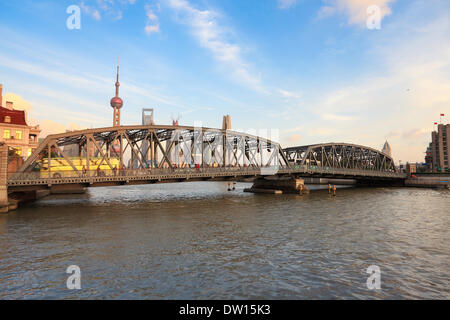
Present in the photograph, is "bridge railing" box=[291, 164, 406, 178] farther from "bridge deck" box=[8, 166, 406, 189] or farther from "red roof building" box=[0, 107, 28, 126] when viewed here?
"red roof building" box=[0, 107, 28, 126]

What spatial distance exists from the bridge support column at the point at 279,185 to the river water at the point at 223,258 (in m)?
43.1

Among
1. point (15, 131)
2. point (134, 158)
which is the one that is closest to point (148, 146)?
point (134, 158)

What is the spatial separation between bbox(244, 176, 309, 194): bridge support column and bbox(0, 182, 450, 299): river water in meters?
43.1

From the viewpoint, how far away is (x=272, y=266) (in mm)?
17109

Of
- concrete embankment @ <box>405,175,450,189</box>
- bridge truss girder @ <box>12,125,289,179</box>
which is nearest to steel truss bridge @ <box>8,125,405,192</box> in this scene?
bridge truss girder @ <box>12,125,289,179</box>

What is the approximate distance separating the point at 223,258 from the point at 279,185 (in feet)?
207

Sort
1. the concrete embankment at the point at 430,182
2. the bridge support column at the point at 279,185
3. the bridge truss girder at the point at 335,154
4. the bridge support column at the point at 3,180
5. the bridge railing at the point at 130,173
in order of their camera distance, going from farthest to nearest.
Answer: the concrete embankment at the point at 430,182 → the bridge truss girder at the point at 335,154 → the bridge support column at the point at 279,185 → the bridge railing at the point at 130,173 → the bridge support column at the point at 3,180

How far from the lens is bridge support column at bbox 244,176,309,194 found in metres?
76.1

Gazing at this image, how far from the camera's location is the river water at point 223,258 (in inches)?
533

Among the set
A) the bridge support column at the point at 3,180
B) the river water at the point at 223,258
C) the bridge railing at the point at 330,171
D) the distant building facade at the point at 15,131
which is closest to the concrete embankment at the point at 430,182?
the bridge railing at the point at 330,171

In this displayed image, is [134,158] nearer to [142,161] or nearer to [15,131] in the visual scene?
[142,161]

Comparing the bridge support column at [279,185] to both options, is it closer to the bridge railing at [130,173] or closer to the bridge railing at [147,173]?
the bridge railing at [147,173]

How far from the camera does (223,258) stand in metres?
18.7
